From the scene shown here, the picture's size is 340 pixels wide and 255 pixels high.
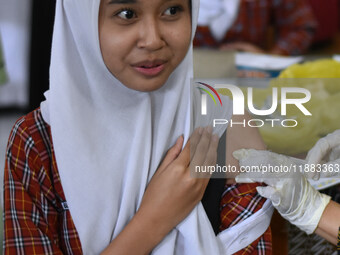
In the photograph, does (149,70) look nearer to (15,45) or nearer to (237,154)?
(237,154)

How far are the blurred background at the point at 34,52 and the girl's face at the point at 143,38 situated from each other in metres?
0.95

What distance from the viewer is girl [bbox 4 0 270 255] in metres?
0.94

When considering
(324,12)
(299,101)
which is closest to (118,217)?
(299,101)

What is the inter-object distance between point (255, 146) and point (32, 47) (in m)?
1.94

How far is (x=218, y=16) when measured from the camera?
2.54 meters

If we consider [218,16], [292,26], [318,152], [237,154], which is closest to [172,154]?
[237,154]

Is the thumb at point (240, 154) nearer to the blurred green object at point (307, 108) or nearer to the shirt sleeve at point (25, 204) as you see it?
the blurred green object at point (307, 108)

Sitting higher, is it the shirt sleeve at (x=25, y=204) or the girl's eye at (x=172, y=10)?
the girl's eye at (x=172, y=10)

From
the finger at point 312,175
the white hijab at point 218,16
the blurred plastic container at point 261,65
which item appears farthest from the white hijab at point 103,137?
the white hijab at point 218,16

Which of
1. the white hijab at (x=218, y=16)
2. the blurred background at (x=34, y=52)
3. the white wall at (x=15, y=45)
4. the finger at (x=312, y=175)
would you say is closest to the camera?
the finger at (x=312, y=175)

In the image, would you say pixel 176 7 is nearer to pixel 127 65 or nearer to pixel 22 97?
pixel 127 65

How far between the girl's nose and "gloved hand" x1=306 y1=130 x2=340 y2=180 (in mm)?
478

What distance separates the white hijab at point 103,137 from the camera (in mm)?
946

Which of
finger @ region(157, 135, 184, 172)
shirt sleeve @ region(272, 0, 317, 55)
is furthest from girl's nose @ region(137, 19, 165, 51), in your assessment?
shirt sleeve @ region(272, 0, 317, 55)
